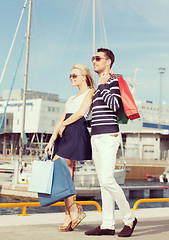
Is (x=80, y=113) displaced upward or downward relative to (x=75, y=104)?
downward

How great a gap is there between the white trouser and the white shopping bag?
577 mm

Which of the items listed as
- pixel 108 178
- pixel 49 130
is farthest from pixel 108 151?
pixel 49 130

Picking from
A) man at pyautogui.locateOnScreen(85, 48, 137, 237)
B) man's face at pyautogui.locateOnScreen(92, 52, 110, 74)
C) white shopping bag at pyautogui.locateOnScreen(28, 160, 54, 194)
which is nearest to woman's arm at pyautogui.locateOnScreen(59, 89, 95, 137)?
man at pyautogui.locateOnScreen(85, 48, 137, 237)

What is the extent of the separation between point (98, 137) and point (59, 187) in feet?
2.48

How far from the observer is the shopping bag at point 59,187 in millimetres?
5184

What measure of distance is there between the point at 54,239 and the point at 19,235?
1.45ft

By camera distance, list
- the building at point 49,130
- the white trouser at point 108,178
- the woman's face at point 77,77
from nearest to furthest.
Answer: the white trouser at point 108,178, the woman's face at point 77,77, the building at point 49,130

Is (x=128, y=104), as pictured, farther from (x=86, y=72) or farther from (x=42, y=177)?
(x=42, y=177)

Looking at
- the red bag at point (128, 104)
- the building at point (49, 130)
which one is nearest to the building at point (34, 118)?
the building at point (49, 130)

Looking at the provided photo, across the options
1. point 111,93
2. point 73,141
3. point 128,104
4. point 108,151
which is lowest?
point 108,151

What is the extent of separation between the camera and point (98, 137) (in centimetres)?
521

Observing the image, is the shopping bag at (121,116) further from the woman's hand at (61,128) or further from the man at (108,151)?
the woman's hand at (61,128)

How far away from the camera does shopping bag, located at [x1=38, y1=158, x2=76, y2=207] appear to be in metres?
5.18

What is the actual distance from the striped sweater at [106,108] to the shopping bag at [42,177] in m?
0.68
